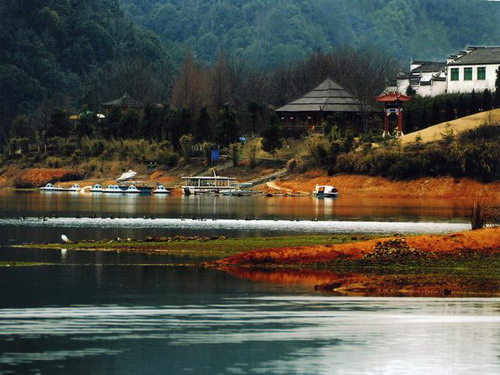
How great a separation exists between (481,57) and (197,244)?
92.6 metres

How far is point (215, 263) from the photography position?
49.3 meters

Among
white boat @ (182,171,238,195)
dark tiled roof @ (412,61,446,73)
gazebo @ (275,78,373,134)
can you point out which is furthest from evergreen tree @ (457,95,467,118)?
white boat @ (182,171,238,195)

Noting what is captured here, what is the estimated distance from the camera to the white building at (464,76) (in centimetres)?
14212

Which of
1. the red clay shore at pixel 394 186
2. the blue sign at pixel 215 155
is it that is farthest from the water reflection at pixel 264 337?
the blue sign at pixel 215 155

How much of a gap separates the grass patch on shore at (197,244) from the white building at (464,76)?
3409 inches

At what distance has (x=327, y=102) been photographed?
151000 mm

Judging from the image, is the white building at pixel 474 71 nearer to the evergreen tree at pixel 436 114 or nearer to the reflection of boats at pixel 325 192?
the evergreen tree at pixel 436 114

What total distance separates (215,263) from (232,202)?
6190 centimetres

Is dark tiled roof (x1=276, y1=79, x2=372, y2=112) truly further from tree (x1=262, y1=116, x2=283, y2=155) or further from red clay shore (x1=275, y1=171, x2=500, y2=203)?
red clay shore (x1=275, y1=171, x2=500, y2=203)

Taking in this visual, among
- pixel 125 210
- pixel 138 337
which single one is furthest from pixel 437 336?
pixel 125 210

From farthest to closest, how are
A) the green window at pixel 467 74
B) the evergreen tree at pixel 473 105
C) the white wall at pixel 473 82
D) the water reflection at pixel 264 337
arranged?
the green window at pixel 467 74 → the white wall at pixel 473 82 → the evergreen tree at pixel 473 105 → the water reflection at pixel 264 337

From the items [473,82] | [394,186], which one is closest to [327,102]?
[473,82]

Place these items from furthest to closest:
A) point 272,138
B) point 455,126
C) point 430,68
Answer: point 430,68 → point 272,138 → point 455,126

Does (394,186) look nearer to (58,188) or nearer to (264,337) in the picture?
(58,188)
